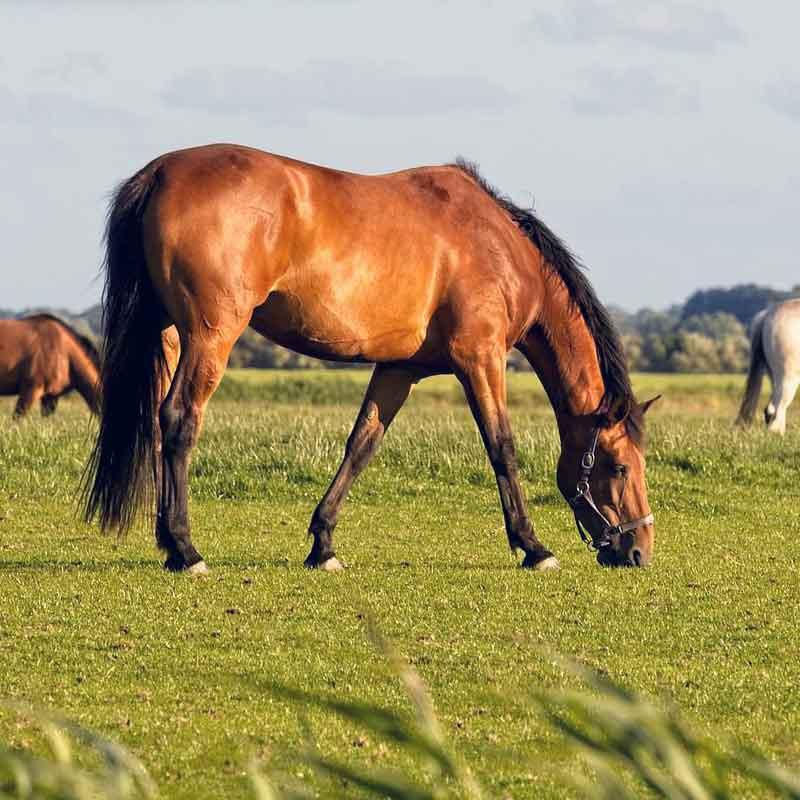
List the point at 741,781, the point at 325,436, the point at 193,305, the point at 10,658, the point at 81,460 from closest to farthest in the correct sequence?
1. the point at 741,781
2. the point at 10,658
3. the point at 193,305
4. the point at 81,460
5. the point at 325,436

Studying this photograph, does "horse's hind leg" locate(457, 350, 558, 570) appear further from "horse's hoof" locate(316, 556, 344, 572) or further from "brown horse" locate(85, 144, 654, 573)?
"horse's hoof" locate(316, 556, 344, 572)

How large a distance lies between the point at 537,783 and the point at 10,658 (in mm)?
2773

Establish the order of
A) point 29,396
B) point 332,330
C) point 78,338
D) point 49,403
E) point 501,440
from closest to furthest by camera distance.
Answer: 1. point 332,330
2. point 501,440
3. point 29,396
4. point 78,338
5. point 49,403

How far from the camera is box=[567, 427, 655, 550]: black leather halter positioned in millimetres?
9805

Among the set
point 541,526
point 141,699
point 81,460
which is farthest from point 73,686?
point 81,460

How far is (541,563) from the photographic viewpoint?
9.72m

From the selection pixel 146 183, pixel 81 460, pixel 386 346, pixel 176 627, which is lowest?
pixel 81 460

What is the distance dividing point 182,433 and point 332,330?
3.48 feet

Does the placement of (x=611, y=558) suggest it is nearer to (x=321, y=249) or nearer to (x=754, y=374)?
(x=321, y=249)

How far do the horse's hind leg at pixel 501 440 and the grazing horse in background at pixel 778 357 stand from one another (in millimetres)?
10215

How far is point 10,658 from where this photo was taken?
22.7 ft

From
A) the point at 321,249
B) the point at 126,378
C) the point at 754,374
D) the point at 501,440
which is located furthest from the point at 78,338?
the point at 321,249

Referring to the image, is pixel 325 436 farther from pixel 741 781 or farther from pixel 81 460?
pixel 741 781

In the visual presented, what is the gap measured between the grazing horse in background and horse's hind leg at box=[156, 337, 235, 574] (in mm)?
11750
